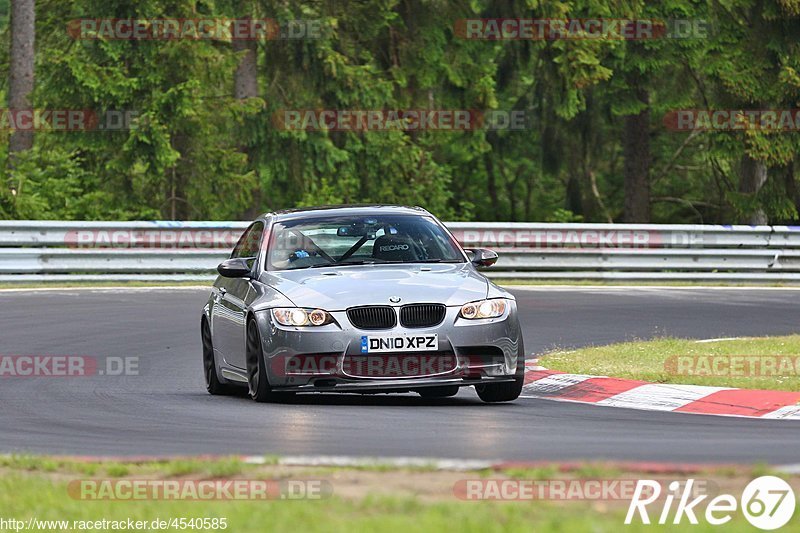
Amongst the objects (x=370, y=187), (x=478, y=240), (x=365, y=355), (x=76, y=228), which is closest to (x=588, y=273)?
(x=478, y=240)

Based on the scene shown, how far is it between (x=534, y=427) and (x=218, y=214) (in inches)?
1022

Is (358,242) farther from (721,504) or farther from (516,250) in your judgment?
(516,250)

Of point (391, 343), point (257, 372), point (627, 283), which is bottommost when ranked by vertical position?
point (627, 283)

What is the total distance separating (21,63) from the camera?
32844 mm

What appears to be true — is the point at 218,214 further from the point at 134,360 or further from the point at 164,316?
the point at 134,360

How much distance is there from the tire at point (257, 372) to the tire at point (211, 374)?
1050 mm

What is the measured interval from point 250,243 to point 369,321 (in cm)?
274

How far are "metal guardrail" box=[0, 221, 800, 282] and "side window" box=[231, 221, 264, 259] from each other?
36.9 feet

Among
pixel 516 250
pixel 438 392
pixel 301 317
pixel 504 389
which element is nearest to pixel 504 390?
pixel 504 389

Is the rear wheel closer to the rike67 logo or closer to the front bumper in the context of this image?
the front bumper

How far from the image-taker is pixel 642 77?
3847cm

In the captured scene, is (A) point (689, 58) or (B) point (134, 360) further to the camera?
(A) point (689, 58)

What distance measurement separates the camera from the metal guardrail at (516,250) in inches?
977

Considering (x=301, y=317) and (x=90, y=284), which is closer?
(x=301, y=317)
